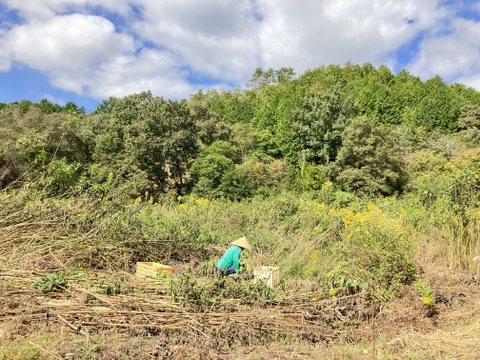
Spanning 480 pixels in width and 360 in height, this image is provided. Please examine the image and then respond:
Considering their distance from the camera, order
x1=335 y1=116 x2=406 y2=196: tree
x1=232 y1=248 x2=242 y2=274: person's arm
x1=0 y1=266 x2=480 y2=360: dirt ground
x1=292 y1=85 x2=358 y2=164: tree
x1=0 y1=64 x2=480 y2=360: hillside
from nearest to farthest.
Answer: x1=0 y1=266 x2=480 y2=360: dirt ground
x1=0 y1=64 x2=480 y2=360: hillside
x1=232 y1=248 x2=242 y2=274: person's arm
x1=335 y1=116 x2=406 y2=196: tree
x1=292 y1=85 x2=358 y2=164: tree

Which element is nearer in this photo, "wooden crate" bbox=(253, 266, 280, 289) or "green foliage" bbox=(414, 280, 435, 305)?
"green foliage" bbox=(414, 280, 435, 305)

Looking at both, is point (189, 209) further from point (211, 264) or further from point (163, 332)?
point (163, 332)

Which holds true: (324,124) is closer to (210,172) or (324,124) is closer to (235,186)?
(235,186)

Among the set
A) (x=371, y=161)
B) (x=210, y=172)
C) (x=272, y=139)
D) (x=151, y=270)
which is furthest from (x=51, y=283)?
(x=272, y=139)

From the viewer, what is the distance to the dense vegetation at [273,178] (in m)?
5.32

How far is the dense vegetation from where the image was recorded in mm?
5321

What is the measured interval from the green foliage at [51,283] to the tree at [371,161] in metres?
16.0

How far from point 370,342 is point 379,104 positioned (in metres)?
29.7

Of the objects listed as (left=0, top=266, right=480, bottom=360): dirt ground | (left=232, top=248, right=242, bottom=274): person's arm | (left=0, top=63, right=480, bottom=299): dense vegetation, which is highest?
(left=0, top=63, right=480, bottom=299): dense vegetation

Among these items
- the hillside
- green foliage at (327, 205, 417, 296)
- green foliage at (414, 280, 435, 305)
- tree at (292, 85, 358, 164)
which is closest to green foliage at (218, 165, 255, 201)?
tree at (292, 85, 358, 164)

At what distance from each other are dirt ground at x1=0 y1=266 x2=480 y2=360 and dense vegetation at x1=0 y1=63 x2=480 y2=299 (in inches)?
15.2

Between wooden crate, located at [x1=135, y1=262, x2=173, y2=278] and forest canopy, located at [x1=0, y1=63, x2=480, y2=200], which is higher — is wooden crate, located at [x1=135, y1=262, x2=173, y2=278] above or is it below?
below

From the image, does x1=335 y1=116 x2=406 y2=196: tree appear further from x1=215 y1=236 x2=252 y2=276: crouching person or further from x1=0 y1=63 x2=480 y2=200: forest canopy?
x1=215 y1=236 x2=252 y2=276: crouching person

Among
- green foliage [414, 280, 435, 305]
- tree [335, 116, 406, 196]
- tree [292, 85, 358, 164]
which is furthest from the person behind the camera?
tree [292, 85, 358, 164]
